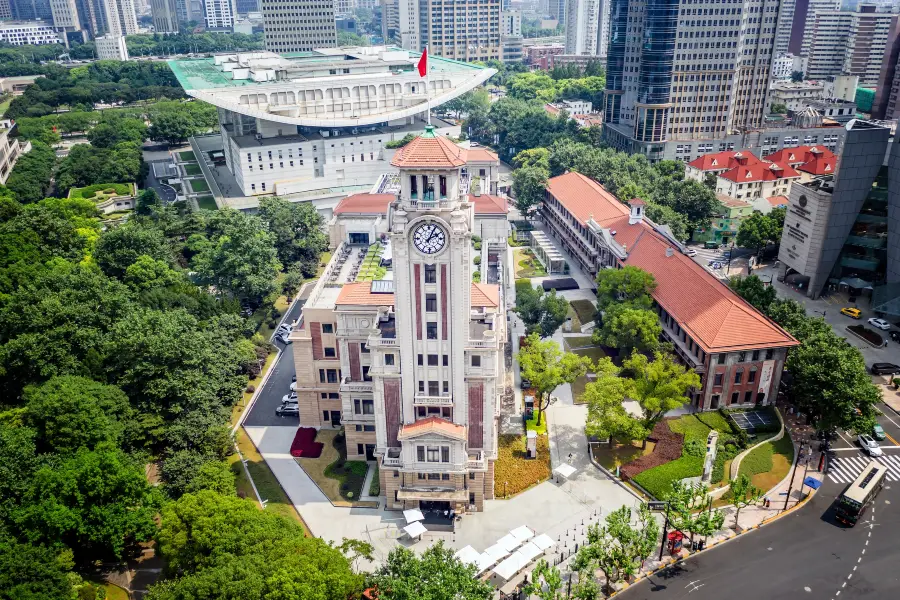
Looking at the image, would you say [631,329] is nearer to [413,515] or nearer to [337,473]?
[413,515]

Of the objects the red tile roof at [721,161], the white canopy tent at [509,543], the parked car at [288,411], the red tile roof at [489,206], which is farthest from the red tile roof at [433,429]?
the red tile roof at [721,161]

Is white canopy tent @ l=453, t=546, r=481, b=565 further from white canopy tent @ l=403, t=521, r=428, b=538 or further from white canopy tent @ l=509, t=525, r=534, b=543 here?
white canopy tent @ l=403, t=521, r=428, b=538

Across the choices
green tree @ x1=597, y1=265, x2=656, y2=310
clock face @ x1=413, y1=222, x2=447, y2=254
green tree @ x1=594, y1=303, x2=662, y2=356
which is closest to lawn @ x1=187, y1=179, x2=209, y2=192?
green tree @ x1=597, y1=265, x2=656, y2=310

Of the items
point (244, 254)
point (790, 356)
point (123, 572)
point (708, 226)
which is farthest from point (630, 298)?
point (123, 572)

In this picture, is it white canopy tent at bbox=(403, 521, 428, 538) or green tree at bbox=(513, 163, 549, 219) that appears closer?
white canopy tent at bbox=(403, 521, 428, 538)

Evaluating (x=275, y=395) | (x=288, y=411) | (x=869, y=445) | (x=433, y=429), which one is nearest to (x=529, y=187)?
(x=275, y=395)

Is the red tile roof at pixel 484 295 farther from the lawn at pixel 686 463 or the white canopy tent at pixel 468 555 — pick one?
the white canopy tent at pixel 468 555
